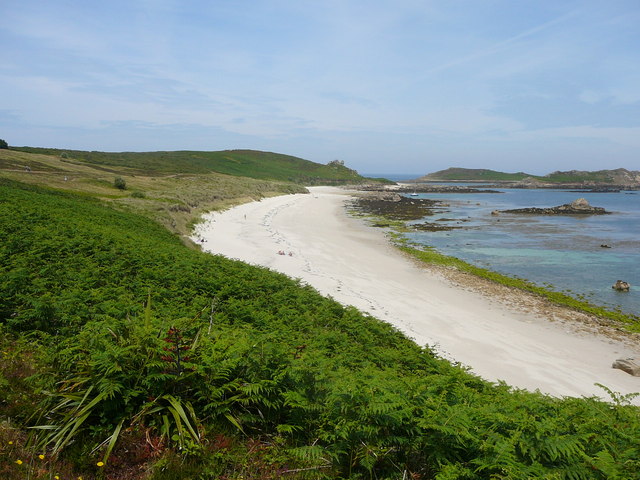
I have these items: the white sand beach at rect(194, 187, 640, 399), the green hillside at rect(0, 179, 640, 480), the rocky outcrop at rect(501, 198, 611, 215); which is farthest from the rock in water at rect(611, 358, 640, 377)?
the rocky outcrop at rect(501, 198, 611, 215)

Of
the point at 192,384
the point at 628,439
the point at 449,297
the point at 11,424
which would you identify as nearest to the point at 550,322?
the point at 449,297

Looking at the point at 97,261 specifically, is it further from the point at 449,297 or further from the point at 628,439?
the point at 449,297

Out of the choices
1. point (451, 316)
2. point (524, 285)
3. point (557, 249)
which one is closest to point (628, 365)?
point (451, 316)

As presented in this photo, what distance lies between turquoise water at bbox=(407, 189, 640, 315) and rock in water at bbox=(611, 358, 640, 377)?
333 inches

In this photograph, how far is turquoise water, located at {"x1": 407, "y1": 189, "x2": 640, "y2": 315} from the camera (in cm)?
2673

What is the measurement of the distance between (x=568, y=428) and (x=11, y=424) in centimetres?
692

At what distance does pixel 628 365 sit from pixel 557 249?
88.2 feet

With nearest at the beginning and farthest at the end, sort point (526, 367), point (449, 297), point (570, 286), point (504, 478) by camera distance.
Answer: point (504, 478) → point (526, 367) → point (449, 297) → point (570, 286)

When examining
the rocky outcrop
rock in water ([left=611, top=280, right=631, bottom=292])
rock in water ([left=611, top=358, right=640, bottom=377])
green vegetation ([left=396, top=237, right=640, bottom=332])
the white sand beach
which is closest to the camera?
the white sand beach

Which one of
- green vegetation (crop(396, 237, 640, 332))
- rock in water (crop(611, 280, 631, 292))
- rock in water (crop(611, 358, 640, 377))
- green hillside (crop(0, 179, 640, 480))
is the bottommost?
rock in water (crop(611, 358, 640, 377))

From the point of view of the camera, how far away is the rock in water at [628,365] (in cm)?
1441

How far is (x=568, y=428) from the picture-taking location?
5016mm

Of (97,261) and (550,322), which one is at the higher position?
(97,261)

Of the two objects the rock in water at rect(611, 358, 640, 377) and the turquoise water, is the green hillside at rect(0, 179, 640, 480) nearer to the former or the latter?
the rock in water at rect(611, 358, 640, 377)
